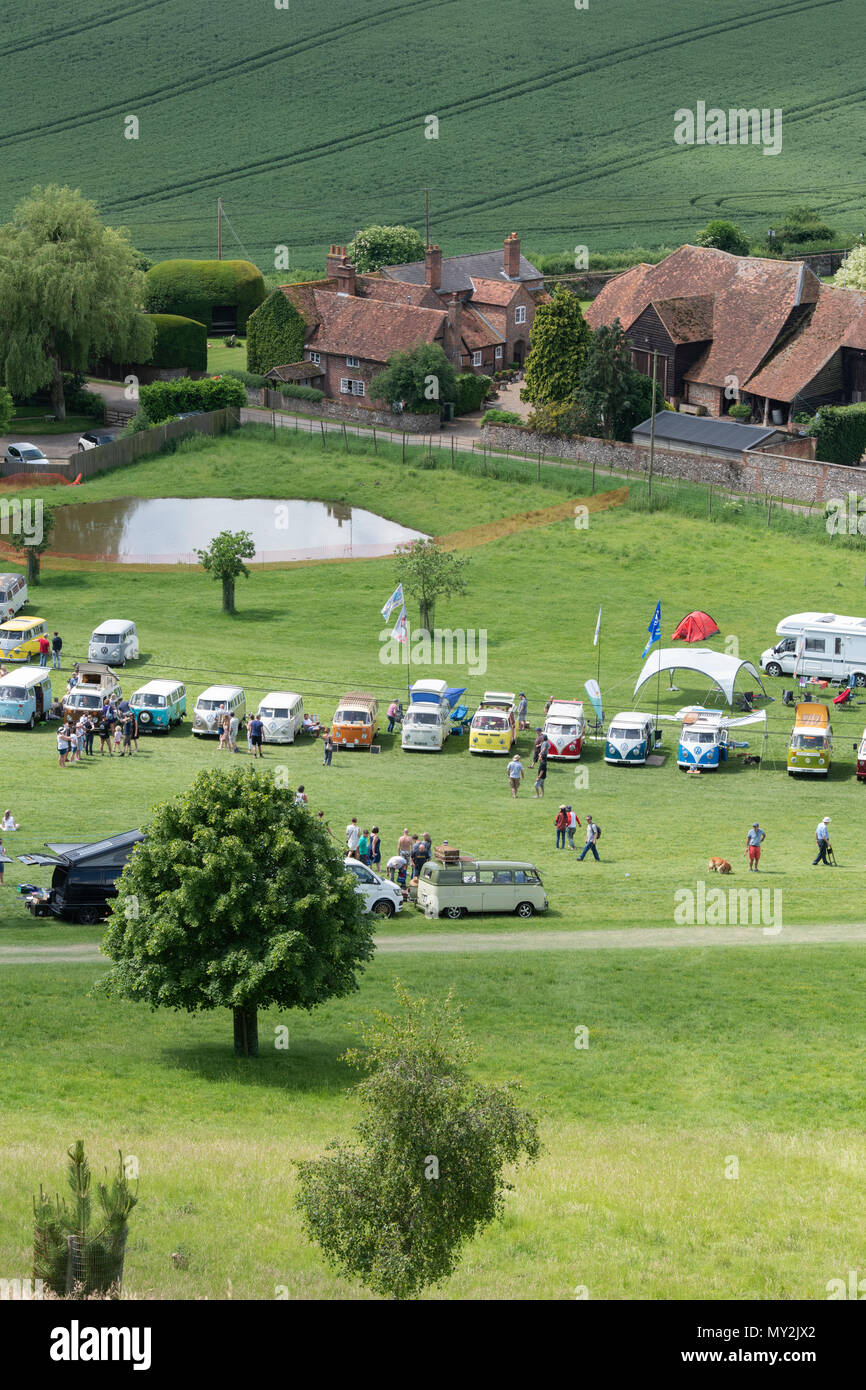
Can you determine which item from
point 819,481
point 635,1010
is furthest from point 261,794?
point 819,481

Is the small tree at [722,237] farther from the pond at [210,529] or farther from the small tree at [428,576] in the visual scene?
the small tree at [428,576]

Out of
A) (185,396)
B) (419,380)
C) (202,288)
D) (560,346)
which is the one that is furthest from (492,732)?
(202,288)

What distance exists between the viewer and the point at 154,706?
57938 millimetres

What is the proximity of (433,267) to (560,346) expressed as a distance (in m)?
18.4

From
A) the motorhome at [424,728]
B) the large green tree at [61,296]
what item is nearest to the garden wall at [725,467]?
the large green tree at [61,296]

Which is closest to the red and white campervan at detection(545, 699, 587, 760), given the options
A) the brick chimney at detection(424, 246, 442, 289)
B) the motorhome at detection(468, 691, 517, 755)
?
the motorhome at detection(468, 691, 517, 755)

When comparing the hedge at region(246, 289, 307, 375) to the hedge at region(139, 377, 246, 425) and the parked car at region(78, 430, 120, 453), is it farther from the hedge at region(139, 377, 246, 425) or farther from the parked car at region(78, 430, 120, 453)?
the parked car at region(78, 430, 120, 453)

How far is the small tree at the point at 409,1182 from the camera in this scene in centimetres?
2177

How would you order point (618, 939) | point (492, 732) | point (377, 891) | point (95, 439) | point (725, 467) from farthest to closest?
point (95, 439), point (725, 467), point (492, 732), point (377, 891), point (618, 939)

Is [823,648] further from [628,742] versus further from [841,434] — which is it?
[841,434]

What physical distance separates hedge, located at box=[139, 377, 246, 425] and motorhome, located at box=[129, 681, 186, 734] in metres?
49.1

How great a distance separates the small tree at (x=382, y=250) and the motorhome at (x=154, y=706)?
267 feet

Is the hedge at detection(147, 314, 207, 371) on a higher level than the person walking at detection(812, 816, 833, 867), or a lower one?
higher

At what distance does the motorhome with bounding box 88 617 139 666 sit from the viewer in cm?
6419
